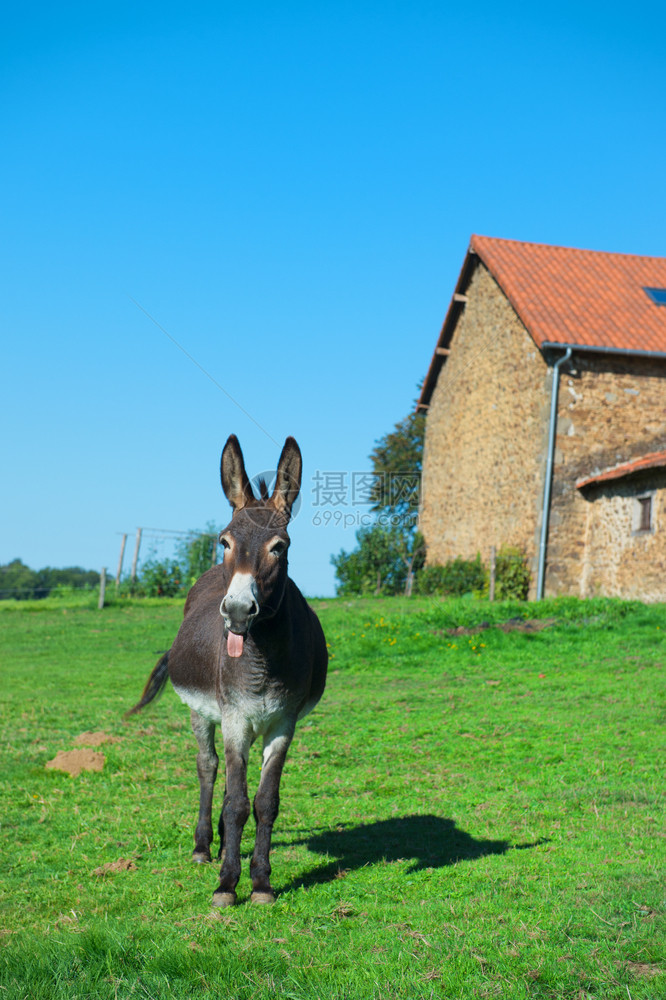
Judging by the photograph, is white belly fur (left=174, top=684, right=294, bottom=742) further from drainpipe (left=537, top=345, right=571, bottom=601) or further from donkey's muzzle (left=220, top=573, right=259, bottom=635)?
drainpipe (left=537, top=345, right=571, bottom=601)

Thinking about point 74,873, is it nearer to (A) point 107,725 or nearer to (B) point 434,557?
(A) point 107,725

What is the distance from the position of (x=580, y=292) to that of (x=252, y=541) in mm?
21025

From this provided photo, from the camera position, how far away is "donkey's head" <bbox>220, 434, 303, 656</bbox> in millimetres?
4023

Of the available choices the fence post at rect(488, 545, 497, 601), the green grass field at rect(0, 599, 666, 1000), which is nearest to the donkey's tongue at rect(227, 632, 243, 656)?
the green grass field at rect(0, 599, 666, 1000)

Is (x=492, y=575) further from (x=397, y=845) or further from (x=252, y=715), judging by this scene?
(x=252, y=715)

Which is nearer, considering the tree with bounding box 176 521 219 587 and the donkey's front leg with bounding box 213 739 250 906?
the donkey's front leg with bounding box 213 739 250 906

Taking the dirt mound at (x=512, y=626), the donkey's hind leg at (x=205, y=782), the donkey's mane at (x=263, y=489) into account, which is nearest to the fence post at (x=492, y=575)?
the dirt mound at (x=512, y=626)

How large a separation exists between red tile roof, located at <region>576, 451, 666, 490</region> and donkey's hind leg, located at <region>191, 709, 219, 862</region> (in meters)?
13.3

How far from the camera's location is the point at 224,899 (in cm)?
440

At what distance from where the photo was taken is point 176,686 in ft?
19.6

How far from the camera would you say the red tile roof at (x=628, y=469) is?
16969 millimetres

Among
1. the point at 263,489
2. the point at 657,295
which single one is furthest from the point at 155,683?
the point at 657,295

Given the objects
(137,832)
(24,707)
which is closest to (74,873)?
(137,832)

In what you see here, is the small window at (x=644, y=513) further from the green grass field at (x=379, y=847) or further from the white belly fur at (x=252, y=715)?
the white belly fur at (x=252, y=715)
